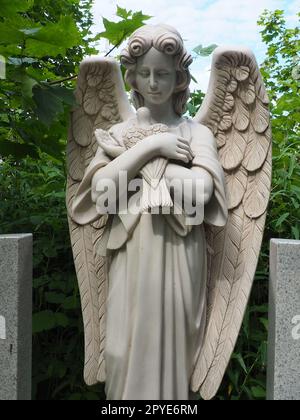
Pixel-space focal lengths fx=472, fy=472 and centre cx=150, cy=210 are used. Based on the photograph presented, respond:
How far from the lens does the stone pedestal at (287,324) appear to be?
1.92 metres

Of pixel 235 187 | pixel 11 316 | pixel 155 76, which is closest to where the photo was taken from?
pixel 155 76

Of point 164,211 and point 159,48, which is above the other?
point 159,48

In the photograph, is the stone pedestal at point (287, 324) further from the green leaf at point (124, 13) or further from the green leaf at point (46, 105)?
the green leaf at point (124, 13)

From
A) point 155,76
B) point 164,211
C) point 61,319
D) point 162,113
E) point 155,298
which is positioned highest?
point 155,76

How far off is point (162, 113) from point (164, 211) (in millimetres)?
487

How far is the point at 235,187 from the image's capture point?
2141mm

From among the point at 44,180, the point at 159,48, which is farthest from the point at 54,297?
the point at 159,48

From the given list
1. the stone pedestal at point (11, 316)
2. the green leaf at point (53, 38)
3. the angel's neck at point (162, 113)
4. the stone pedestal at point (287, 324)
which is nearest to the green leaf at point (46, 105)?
the green leaf at point (53, 38)

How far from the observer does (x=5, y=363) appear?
77.5 inches

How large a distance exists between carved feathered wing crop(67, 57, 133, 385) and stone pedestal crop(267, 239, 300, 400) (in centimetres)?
75

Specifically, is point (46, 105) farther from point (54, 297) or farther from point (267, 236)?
point (267, 236)

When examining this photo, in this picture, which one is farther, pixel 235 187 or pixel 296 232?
pixel 296 232

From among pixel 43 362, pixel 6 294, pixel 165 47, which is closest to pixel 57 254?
pixel 43 362

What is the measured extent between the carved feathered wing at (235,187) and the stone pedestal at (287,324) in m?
0.15
